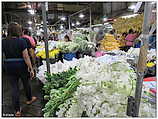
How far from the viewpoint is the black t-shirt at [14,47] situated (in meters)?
2.37

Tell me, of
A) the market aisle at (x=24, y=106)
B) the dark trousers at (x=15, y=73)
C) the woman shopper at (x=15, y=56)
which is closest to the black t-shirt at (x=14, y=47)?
the woman shopper at (x=15, y=56)

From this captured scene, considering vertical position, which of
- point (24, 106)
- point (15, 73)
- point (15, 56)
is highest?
point (15, 56)

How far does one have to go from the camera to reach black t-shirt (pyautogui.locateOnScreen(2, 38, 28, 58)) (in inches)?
93.4

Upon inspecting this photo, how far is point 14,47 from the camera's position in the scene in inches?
93.8

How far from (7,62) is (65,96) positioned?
1535 mm

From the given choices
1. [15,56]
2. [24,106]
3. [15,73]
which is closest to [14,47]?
[15,56]

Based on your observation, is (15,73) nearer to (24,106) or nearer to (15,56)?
(15,56)

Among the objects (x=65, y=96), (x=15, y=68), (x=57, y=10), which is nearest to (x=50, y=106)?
(x=65, y=96)

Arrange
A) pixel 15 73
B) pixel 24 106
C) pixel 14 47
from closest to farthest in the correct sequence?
pixel 14 47 → pixel 15 73 → pixel 24 106

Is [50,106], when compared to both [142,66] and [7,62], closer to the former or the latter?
[142,66]

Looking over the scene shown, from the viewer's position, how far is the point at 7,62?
8.05ft

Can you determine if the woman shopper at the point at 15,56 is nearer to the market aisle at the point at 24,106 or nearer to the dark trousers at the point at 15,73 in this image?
the dark trousers at the point at 15,73

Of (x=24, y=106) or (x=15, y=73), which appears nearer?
(x=15, y=73)

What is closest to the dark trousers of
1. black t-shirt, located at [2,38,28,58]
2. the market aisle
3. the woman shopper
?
the woman shopper
